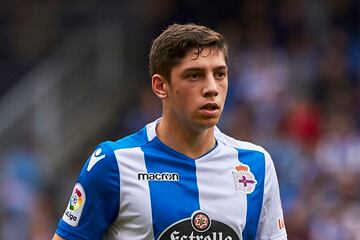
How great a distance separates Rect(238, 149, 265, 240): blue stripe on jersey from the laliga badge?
2 cm

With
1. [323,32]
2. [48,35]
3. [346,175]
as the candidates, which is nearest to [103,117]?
[48,35]

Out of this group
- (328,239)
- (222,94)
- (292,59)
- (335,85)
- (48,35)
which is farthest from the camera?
(48,35)

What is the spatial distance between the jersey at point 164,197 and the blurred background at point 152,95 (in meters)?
4.62

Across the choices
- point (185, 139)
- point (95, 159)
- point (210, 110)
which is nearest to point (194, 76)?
point (210, 110)

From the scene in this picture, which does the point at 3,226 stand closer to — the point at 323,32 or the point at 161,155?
the point at 323,32

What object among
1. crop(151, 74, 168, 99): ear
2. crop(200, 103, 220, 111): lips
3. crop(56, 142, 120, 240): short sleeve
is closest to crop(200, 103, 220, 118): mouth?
crop(200, 103, 220, 111): lips

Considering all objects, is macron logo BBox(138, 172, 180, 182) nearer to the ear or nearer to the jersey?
the jersey

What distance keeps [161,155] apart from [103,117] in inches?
399

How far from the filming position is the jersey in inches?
228

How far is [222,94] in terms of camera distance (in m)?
5.78

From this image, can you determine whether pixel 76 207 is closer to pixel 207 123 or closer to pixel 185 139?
pixel 185 139

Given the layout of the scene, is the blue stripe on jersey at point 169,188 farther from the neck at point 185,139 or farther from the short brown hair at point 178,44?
the short brown hair at point 178,44

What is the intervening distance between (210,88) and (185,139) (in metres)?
0.40

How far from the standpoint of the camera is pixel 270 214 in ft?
19.9
